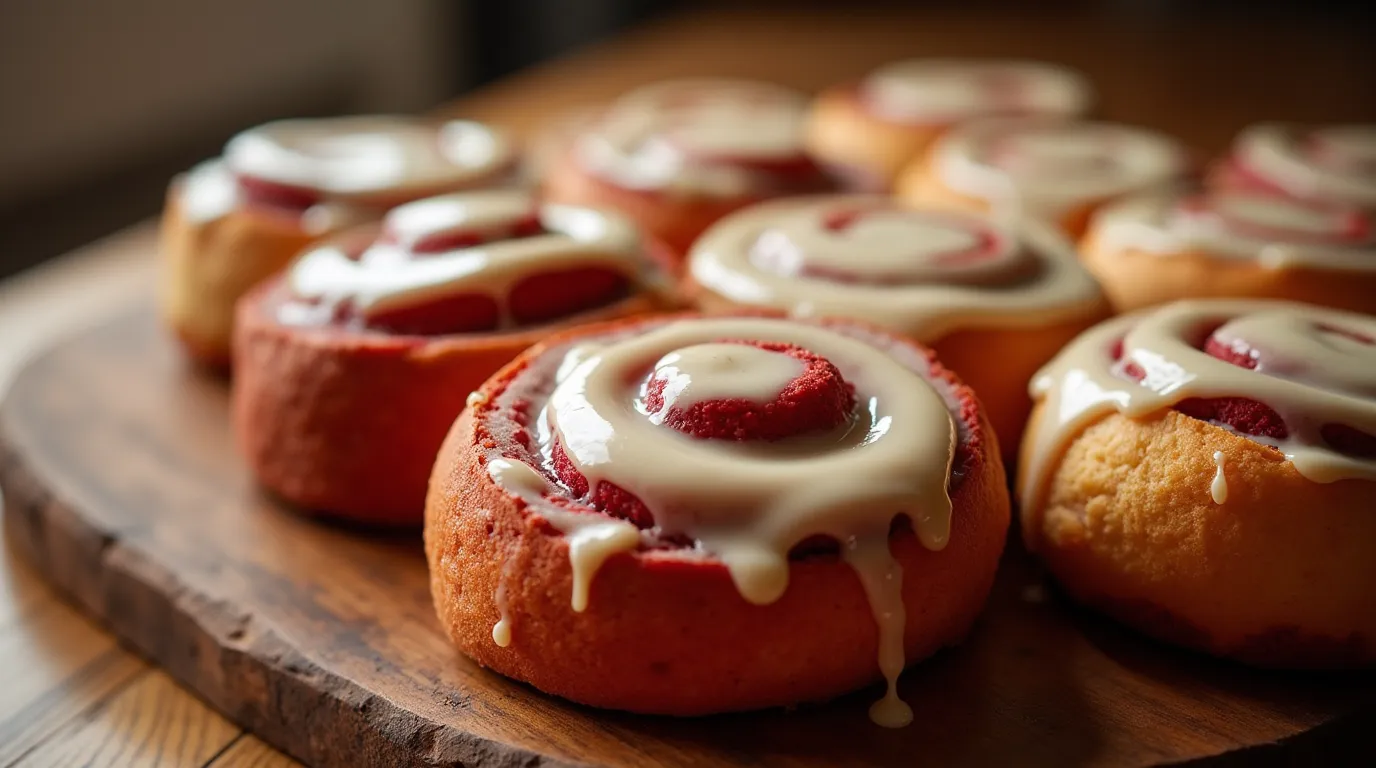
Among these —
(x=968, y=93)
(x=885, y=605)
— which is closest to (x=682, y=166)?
(x=968, y=93)

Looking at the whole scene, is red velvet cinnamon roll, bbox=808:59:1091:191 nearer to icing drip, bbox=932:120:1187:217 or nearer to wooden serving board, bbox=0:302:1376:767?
icing drip, bbox=932:120:1187:217

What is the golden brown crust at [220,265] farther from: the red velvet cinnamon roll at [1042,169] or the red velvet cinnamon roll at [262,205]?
the red velvet cinnamon roll at [1042,169]

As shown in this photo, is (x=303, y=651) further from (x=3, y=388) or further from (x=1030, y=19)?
(x=1030, y=19)

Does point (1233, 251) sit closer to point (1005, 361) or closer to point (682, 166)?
point (1005, 361)

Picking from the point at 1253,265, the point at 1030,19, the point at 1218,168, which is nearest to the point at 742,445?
the point at 1253,265

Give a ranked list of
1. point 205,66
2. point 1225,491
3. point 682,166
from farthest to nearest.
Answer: point 205,66 → point 682,166 → point 1225,491

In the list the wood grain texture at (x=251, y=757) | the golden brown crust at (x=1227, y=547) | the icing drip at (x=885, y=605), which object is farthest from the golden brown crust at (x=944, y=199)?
the wood grain texture at (x=251, y=757)

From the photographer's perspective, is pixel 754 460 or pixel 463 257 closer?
pixel 754 460
